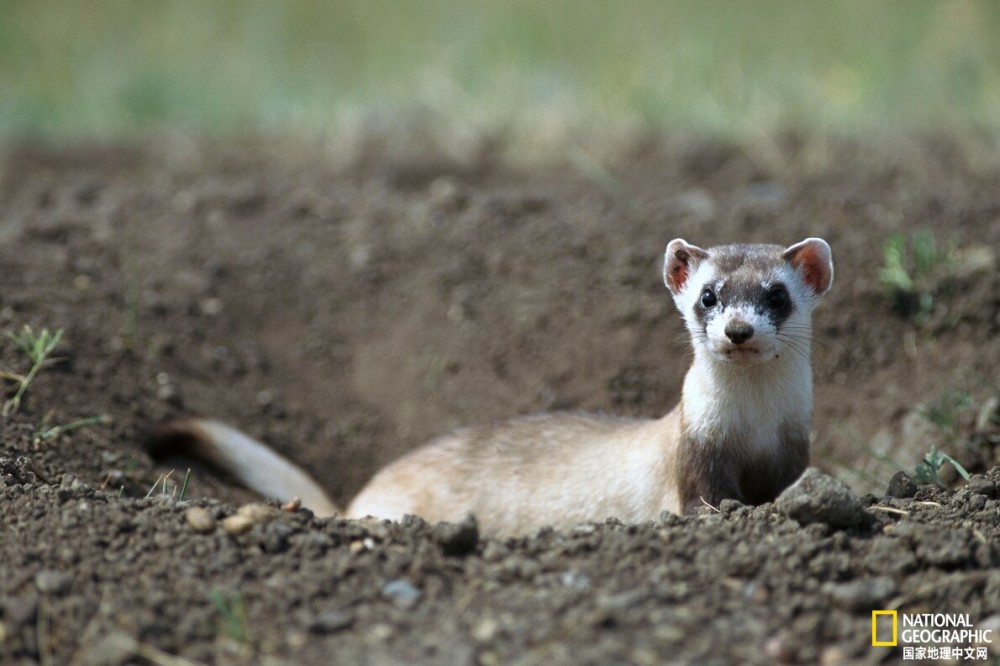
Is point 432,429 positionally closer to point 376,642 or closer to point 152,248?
point 152,248

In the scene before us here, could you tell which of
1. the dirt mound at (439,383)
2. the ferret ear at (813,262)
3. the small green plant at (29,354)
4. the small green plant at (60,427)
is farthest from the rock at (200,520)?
the ferret ear at (813,262)

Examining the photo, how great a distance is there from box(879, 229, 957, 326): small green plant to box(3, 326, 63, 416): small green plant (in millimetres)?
3287

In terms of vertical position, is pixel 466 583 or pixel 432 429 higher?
pixel 466 583

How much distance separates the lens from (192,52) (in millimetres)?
9578

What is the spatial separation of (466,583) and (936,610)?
1044mm

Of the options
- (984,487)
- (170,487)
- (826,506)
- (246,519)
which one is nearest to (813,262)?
(984,487)

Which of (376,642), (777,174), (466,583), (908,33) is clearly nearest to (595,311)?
(777,174)

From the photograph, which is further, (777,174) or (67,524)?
(777,174)

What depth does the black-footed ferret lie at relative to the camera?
11.7 ft

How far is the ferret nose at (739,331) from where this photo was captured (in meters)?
3.31

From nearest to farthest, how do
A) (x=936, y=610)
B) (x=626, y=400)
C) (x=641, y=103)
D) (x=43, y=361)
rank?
(x=936, y=610) < (x=43, y=361) < (x=626, y=400) < (x=641, y=103)

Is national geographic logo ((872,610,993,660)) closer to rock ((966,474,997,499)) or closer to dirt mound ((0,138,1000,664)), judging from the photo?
dirt mound ((0,138,1000,664))

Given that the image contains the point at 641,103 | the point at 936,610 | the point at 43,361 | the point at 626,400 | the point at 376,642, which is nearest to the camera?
the point at 376,642

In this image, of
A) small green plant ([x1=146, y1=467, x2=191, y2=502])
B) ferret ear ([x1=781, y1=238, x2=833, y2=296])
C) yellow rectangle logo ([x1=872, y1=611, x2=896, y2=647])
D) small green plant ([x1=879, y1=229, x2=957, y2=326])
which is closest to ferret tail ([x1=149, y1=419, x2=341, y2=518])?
small green plant ([x1=146, y1=467, x2=191, y2=502])
